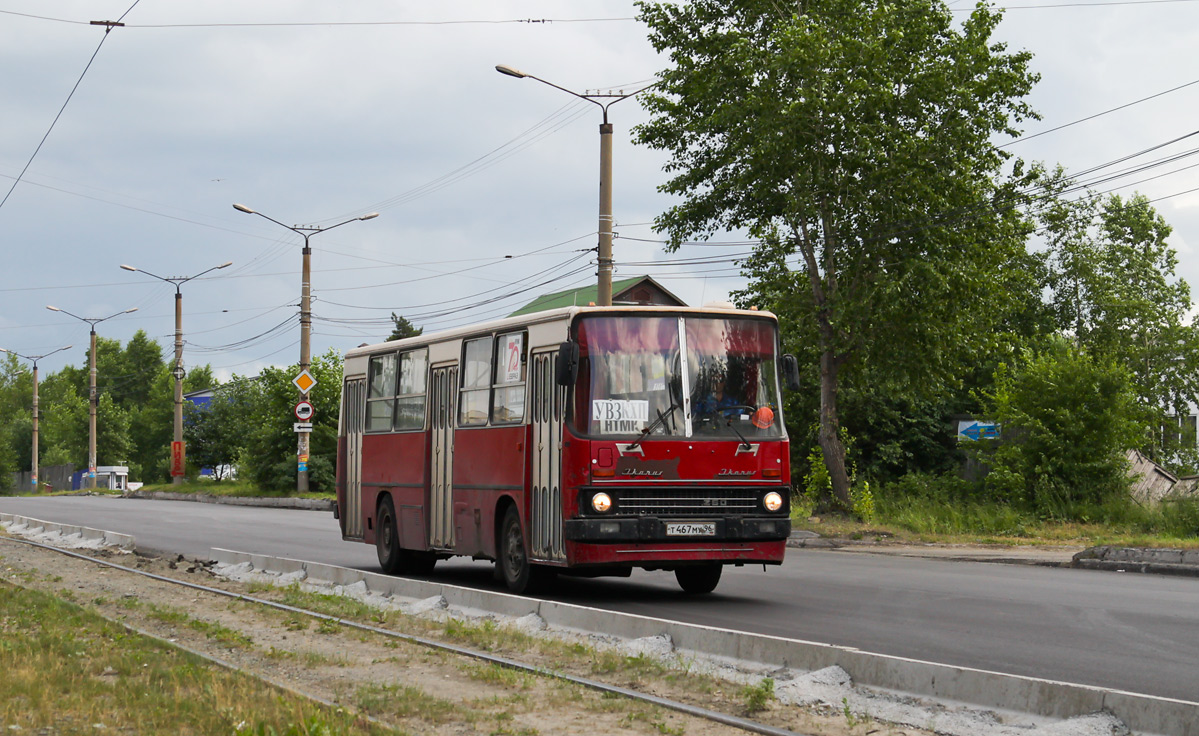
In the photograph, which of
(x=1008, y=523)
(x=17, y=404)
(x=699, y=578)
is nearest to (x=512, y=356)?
(x=699, y=578)

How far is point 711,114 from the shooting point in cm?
2781

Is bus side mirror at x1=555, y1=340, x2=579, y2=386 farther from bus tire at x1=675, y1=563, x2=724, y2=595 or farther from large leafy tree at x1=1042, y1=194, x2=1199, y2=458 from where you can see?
large leafy tree at x1=1042, y1=194, x2=1199, y2=458

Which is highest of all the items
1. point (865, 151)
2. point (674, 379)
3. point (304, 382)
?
point (865, 151)

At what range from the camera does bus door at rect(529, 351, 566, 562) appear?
13.7m

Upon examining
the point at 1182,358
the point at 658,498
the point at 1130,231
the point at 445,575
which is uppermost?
the point at 1130,231

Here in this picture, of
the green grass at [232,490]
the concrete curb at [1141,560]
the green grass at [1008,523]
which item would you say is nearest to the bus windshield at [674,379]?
the concrete curb at [1141,560]

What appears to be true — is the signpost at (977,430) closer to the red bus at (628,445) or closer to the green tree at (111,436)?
the red bus at (628,445)

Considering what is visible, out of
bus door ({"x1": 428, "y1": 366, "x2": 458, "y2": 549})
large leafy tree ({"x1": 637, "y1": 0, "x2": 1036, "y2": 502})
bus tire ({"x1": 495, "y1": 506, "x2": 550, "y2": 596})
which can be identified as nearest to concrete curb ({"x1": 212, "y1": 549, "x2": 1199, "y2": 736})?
bus tire ({"x1": 495, "y1": 506, "x2": 550, "y2": 596})

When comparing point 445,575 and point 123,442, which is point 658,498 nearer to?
point 445,575

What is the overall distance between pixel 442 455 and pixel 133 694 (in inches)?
340

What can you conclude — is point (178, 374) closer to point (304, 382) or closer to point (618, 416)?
point (304, 382)

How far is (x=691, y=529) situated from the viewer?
44.2ft

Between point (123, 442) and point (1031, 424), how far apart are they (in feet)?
319

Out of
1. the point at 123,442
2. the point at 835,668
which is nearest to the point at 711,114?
the point at 835,668
